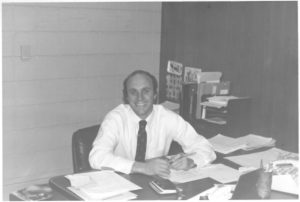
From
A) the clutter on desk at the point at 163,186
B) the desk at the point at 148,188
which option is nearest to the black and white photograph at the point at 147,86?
the desk at the point at 148,188

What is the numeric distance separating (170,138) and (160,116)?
0.15 meters

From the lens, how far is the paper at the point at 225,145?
2679 mm

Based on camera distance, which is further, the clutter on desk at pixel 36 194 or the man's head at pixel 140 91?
the man's head at pixel 140 91

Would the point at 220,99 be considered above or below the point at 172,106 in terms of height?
above

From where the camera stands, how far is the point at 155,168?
2.19m

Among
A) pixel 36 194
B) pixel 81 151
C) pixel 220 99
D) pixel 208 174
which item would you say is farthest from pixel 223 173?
pixel 220 99

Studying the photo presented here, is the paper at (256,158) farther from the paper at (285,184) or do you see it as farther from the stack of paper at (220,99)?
the stack of paper at (220,99)

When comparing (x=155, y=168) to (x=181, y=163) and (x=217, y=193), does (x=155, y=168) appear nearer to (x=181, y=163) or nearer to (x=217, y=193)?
(x=181, y=163)

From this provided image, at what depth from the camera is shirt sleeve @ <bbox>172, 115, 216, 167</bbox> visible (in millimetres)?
2424

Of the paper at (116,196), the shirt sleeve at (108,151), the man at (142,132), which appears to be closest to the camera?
the paper at (116,196)

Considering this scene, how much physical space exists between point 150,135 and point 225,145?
1.38ft

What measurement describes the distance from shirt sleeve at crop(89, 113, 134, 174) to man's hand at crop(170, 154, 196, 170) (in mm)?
196

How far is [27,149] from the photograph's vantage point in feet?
12.1

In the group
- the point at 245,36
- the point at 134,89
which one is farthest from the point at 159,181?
the point at 245,36
